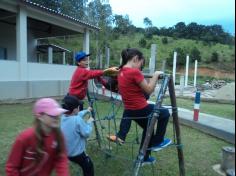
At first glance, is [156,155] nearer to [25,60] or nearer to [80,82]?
[80,82]

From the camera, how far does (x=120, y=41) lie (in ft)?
185

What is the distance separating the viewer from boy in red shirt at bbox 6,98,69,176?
7.25ft

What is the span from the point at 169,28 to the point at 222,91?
6962 centimetres

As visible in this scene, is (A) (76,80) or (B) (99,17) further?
(B) (99,17)

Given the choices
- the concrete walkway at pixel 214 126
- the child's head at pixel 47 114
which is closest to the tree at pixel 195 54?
the concrete walkway at pixel 214 126

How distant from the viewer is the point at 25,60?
12.1m

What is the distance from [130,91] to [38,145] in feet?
4.85

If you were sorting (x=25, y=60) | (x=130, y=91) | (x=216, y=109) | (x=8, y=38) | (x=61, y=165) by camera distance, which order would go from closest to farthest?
(x=61, y=165)
(x=130, y=91)
(x=216, y=109)
(x=25, y=60)
(x=8, y=38)

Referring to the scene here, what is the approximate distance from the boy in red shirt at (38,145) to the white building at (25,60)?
31.2 ft

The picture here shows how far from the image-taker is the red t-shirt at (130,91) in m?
3.38

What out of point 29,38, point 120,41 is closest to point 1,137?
point 29,38

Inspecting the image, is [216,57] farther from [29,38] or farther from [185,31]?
[29,38]

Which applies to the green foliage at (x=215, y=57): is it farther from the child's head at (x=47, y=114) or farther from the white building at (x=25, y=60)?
the child's head at (x=47, y=114)

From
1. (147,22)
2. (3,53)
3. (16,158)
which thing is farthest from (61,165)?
(147,22)
